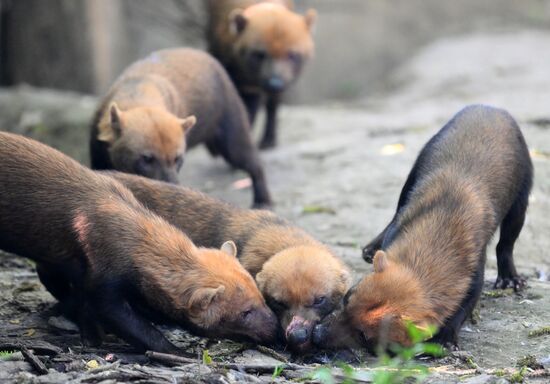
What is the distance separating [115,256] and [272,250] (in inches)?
50.2

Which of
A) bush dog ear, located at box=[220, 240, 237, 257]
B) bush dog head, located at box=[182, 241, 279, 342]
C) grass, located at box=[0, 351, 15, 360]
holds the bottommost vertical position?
grass, located at box=[0, 351, 15, 360]

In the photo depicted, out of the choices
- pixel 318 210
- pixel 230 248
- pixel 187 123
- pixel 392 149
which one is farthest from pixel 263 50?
pixel 230 248

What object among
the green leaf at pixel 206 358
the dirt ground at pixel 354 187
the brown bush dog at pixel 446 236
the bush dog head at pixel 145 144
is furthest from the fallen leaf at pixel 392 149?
the green leaf at pixel 206 358

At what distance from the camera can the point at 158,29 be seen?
642 inches

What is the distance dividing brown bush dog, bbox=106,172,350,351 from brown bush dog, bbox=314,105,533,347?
312 mm

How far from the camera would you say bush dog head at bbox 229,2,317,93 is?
11.9 m

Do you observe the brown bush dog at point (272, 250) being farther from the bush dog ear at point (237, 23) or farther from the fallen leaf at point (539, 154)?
the bush dog ear at point (237, 23)

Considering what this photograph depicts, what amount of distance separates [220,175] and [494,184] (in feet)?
17.4

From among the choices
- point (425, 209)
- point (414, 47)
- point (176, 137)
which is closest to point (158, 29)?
point (414, 47)

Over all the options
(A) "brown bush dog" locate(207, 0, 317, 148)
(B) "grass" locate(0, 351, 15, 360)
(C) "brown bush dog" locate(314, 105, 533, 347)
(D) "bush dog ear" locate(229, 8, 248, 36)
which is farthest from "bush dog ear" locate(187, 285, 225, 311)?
(D) "bush dog ear" locate(229, 8, 248, 36)

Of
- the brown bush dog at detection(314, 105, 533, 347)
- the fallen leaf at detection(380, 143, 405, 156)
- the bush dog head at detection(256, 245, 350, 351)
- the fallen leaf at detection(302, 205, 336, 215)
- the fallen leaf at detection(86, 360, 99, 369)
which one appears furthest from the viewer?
the fallen leaf at detection(380, 143, 405, 156)

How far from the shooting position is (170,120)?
28.8 feet

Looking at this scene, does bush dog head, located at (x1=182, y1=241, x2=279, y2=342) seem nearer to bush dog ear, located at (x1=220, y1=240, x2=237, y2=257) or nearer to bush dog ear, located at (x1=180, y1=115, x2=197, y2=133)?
bush dog ear, located at (x1=220, y1=240, x2=237, y2=257)

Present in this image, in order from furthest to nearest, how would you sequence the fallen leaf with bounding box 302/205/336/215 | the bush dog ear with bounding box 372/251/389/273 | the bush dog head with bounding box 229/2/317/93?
the bush dog head with bounding box 229/2/317/93, the fallen leaf with bounding box 302/205/336/215, the bush dog ear with bounding box 372/251/389/273
